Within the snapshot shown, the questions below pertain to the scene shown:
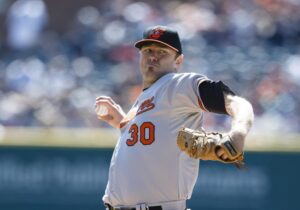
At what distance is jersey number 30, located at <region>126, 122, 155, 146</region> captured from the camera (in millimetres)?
3697

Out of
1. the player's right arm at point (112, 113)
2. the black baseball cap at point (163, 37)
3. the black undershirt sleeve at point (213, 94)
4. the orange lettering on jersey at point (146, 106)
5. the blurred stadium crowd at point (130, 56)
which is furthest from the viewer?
the blurred stadium crowd at point (130, 56)

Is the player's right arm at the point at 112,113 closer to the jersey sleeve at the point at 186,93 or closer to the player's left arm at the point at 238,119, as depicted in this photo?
the jersey sleeve at the point at 186,93

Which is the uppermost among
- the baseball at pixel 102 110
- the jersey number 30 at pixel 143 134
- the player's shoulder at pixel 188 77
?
the baseball at pixel 102 110

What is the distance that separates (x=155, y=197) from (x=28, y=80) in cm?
642

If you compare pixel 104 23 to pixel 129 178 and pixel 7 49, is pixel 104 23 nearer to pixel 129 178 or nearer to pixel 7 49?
pixel 7 49

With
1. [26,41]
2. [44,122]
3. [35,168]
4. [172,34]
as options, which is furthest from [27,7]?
[172,34]

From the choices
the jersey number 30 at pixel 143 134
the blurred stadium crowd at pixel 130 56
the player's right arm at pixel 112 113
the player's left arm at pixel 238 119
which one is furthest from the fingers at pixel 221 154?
the blurred stadium crowd at pixel 130 56

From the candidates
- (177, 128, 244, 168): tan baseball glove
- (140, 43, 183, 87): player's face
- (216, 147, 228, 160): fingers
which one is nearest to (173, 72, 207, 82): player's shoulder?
(140, 43, 183, 87): player's face

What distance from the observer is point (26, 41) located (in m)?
10.7

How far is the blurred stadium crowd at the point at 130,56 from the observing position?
8.44 meters

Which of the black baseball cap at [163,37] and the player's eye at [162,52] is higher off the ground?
the black baseball cap at [163,37]

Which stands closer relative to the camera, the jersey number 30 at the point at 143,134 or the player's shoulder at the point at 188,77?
the player's shoulder at the point at 188,77

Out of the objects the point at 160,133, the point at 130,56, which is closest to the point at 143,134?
the point at 160,133

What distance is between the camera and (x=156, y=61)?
12.8 feet
